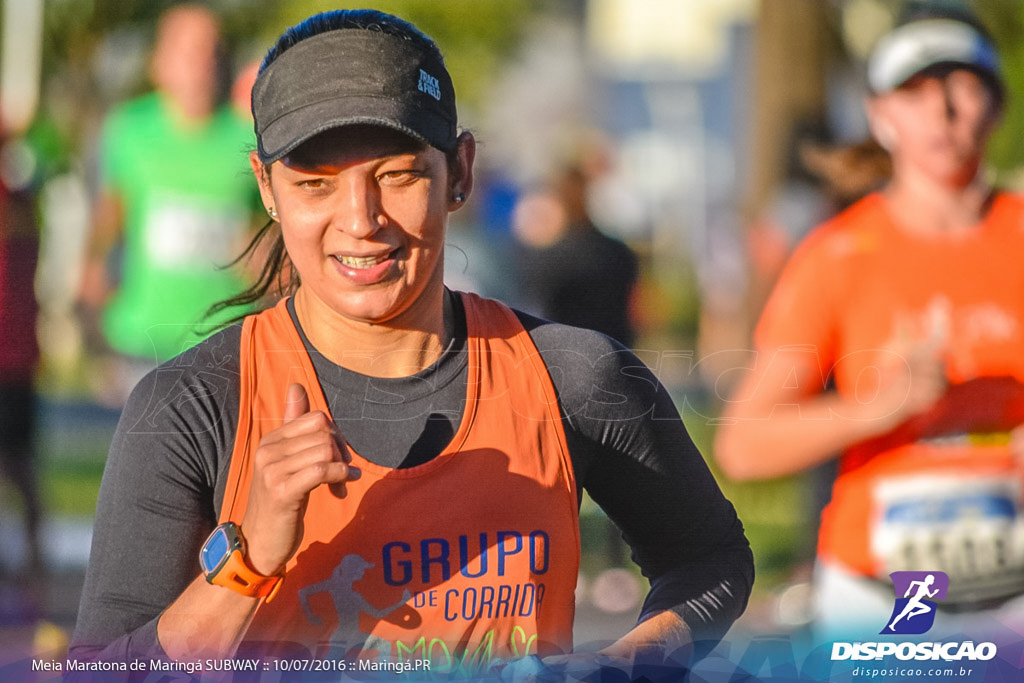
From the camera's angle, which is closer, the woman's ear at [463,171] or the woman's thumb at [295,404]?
the woman's thumb at [295,404]

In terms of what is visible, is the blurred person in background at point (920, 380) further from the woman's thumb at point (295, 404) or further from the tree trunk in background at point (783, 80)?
the tree trunk in background at point (783, 80)

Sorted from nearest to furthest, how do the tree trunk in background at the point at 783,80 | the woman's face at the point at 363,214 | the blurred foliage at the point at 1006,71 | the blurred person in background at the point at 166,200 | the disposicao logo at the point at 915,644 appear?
the woman's face at the point at 363,214
the disposicao logo at the point at 915,644
the blurred person in background at the point at 166,200
the blurred foliage at the point at 1006,71
the tree trunk in background at the point at 783,80

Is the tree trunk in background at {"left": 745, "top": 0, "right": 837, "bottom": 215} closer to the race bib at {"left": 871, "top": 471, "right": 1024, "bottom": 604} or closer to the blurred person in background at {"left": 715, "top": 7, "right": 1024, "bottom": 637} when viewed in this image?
the blurred person in background at {"left": 715, "top": 7, "right": 1024, "bottom": 637}

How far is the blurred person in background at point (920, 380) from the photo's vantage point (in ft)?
7.80

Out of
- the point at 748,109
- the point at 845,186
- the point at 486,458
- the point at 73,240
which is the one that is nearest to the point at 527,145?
the point at 748,109

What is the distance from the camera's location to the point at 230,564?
1.39 m

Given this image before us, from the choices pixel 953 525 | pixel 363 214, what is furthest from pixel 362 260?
pixel 953 525

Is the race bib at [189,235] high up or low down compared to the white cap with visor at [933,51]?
down

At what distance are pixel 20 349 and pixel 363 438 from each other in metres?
1.40

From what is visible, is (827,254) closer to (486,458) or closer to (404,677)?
(486,458)

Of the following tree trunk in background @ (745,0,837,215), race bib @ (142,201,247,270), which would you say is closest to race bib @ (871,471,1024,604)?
race bib @ (142,201,247,270)

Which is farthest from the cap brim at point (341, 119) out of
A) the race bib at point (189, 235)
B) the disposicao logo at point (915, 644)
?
the race bib at point (189, 235)

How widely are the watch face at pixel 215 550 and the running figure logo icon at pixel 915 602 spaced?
1033 mm

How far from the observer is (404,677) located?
5.12 feet
